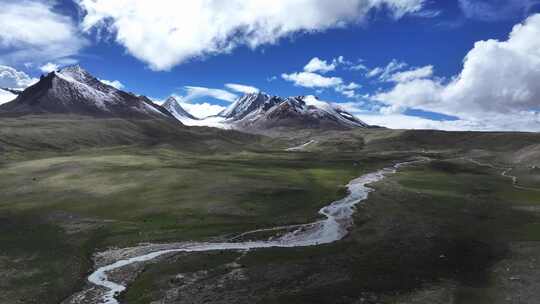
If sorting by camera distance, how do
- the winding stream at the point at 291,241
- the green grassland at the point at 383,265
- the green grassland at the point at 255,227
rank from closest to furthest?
1. the green grassland at the point at 383,265
2. the green grassland at the point at 255,227
3. the winding stream at the point at 291,241

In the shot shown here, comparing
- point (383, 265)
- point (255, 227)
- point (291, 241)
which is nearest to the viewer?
point (383, 265)

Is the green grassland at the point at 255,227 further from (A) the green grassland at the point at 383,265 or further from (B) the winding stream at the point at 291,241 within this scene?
(B) the winding stream at the point at 291,241

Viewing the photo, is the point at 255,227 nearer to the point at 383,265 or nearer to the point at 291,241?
the point at 291,241

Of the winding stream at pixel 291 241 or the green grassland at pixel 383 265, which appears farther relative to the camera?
the winding stream at pixel 291 241

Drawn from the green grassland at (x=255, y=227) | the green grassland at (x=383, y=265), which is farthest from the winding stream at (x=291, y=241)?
the green grassland at (x=383, y=265)

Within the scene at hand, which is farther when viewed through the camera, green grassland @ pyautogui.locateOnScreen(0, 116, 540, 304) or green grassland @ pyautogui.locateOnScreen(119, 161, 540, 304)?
green grassland @ pyautogui.locateOnScreen(0, 116, 540, 304)

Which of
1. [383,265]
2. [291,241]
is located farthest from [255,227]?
[383,265]

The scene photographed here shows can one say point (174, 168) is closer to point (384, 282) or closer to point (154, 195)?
point (154, 195)

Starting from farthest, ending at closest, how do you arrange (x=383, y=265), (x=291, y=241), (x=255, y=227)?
(x=255, y=227) → (x=291, y=241) → (x=383, y=265)

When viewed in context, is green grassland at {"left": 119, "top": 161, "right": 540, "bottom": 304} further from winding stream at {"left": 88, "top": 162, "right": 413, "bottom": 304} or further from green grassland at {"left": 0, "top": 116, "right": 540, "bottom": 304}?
winding stream at {"left": 88, "top": 162, "right": 413, "bottom": 304}

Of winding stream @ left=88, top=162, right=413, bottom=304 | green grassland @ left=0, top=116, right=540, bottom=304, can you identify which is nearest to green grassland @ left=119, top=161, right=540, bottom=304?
green grassland @ left=0, top=116, right=540, bottom=304

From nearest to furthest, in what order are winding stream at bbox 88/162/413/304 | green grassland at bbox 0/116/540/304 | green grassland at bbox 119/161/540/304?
green grassland at bbox 119/161/540/304 < green grassland at bbox 0/116/540/304 < winding stream at bbox 88/162/413/304
